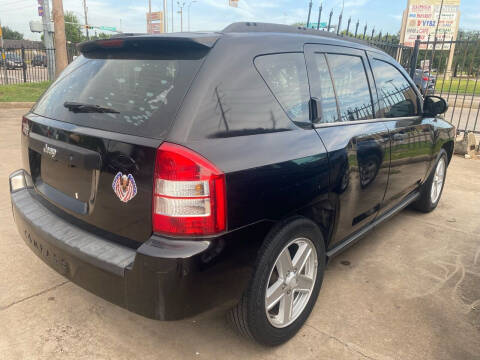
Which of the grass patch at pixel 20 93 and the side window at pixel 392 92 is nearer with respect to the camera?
the side window at pixel 392 92

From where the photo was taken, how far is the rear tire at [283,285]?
1.93 m

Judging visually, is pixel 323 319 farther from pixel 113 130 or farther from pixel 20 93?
pixel 20 93

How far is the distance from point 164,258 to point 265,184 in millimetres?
590

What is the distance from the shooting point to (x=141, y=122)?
1788mm

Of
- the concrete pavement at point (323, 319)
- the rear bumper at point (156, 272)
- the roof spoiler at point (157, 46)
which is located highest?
the roof spoiler at point (157, 46)

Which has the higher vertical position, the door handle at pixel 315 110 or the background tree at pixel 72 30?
the background tree at pixel 72 30

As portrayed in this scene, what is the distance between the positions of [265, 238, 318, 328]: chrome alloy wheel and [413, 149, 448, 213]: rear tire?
2362 millimetres

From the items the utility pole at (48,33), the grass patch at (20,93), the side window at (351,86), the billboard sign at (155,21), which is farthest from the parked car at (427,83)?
the billboard sign at (155,21)

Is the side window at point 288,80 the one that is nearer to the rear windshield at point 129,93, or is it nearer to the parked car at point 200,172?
the parked car at point 200,172

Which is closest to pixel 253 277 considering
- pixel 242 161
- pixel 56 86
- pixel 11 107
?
pixel 242 161

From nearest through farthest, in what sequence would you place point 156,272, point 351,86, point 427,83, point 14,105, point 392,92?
point 156,272, point 351,86, point 392,92, point 427,83, point 14,105

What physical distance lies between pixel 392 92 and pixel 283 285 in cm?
204

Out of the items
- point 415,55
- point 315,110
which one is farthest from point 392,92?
point 415,55

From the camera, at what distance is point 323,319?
97.3 inches
